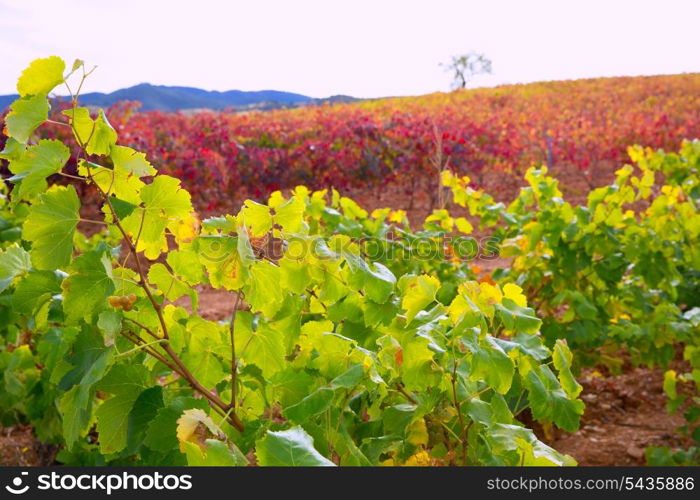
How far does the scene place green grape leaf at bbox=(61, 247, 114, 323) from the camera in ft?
3.29

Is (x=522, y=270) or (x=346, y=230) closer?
(x=346, y=230)

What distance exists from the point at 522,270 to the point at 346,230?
106cm

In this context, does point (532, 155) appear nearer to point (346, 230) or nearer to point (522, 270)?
point (522, 270)

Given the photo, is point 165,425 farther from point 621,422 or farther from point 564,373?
point 621,422

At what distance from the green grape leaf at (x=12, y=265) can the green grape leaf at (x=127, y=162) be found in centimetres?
24

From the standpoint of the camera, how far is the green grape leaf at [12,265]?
112 cm

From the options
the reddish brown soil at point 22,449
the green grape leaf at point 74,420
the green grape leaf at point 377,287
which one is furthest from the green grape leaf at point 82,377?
the reddish brown soil at point 22,449

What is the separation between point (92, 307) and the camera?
1.02m

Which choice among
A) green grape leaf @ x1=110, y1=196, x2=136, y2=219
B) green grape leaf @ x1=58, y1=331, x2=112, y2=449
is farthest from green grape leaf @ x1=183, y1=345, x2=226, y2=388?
green grape leaf @ x1=110, y1=196, x2=136, y2=219

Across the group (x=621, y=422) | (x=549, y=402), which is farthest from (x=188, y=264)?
(x=621, y=422)

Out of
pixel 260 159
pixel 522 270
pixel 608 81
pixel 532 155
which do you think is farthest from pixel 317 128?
pixel 608 81

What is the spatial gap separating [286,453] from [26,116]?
62 centimetres

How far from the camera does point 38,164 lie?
1.00 m

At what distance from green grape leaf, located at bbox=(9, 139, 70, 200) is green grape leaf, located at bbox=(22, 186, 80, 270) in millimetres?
28
